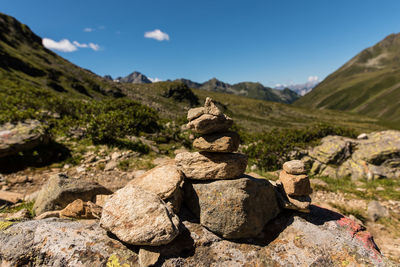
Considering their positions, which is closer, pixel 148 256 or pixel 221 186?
pixel 148 256

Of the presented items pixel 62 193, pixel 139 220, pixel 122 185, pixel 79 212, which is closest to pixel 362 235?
pixel 139 220

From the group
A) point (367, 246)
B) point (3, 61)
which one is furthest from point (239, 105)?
point (367, 246)

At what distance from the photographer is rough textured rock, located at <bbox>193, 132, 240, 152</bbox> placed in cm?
641

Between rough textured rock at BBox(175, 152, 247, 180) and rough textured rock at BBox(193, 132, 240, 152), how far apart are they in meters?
0.31

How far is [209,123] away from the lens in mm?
6375

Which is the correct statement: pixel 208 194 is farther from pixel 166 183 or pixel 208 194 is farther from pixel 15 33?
pixel 15 33

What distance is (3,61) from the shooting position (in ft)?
219

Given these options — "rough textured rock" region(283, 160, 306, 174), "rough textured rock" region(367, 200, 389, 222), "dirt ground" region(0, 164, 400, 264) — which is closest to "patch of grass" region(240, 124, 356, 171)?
"dirt ground" region(0, 164, 400, 264)

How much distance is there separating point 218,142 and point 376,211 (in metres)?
11.2

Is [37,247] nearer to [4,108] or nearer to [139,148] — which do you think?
[139,148]

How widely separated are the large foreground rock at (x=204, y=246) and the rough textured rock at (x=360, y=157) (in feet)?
37.8

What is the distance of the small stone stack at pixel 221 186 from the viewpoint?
584 cm

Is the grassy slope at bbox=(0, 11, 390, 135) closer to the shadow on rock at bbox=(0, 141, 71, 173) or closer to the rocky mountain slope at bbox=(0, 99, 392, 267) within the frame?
the shadow on rock at bbox=(0, 141, 71, 173)

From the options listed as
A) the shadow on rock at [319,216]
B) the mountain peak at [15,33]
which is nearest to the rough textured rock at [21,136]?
the shadow on rock at [319,216]
